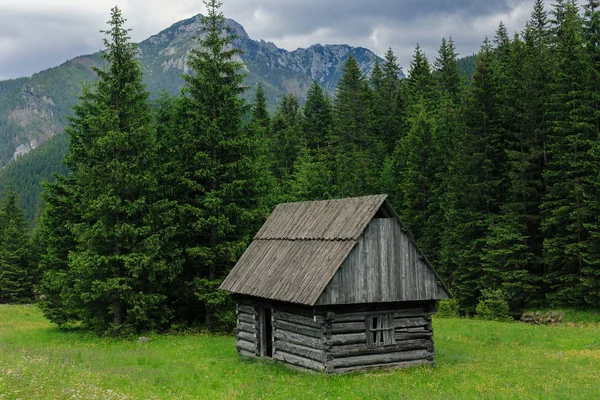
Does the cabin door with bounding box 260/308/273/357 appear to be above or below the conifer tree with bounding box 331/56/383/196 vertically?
below

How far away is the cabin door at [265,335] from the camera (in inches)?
963

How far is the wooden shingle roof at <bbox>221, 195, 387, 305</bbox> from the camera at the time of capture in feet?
67.6

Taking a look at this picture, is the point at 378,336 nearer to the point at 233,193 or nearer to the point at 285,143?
the point at 233,193

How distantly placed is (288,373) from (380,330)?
3.98 metres

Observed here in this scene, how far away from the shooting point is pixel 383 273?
21094 mm

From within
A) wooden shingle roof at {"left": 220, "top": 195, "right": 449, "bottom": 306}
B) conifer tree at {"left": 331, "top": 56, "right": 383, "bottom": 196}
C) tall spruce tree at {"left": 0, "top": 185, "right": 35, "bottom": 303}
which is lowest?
tall spruce tree at {"left": 0, "top": 185, "right": 35, "bottom": 303}

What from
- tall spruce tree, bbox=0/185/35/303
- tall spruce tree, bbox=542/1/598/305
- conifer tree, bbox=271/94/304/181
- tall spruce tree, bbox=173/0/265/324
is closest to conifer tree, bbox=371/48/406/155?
conifer tree, bbox=271/94/304/181

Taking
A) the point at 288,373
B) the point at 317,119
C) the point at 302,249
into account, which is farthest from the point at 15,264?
the point at 288,373

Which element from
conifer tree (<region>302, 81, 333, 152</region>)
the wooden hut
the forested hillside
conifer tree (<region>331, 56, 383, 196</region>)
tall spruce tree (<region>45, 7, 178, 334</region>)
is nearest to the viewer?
the wooden hut

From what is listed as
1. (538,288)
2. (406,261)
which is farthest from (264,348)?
(538,288)

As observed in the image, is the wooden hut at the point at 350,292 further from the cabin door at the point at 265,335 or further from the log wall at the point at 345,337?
the cabin door at the point at 265,335

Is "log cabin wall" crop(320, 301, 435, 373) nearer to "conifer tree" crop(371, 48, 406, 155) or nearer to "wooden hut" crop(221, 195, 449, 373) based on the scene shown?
"wooden hut" crop(221, 195, 449, 373)

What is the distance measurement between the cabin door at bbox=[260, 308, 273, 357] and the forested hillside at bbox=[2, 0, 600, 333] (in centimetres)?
770

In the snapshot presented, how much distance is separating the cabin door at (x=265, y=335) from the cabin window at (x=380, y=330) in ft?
15.8
